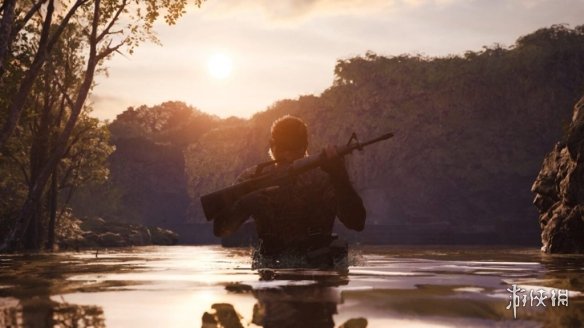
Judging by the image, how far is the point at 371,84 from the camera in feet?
246

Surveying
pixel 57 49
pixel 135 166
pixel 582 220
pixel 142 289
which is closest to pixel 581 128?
pixel 582 220

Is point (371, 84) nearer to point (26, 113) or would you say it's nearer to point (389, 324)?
point (26, 113)

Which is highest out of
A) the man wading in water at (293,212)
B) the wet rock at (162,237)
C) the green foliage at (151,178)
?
the green foliage at (151,178)

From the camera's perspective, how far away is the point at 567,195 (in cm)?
1686

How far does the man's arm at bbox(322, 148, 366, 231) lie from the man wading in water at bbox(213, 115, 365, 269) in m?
0.01

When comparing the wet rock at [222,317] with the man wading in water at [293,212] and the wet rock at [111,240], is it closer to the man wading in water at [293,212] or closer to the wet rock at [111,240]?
the man wading in water at [293,212]

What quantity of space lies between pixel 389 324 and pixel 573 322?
904 millimetres

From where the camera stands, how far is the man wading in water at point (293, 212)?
25.1 ft

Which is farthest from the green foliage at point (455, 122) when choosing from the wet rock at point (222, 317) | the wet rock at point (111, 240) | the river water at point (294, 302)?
the wet rock at point (222, 317)

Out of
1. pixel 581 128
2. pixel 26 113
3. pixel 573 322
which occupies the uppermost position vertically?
pixel 26 113

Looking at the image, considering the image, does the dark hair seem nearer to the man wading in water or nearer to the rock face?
the man wading in water

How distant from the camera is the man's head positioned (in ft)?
25.5

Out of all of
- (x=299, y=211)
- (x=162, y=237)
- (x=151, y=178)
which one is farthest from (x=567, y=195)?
(x=151, y=178)

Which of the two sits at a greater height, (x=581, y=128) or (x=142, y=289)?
(x=581, y=128)
